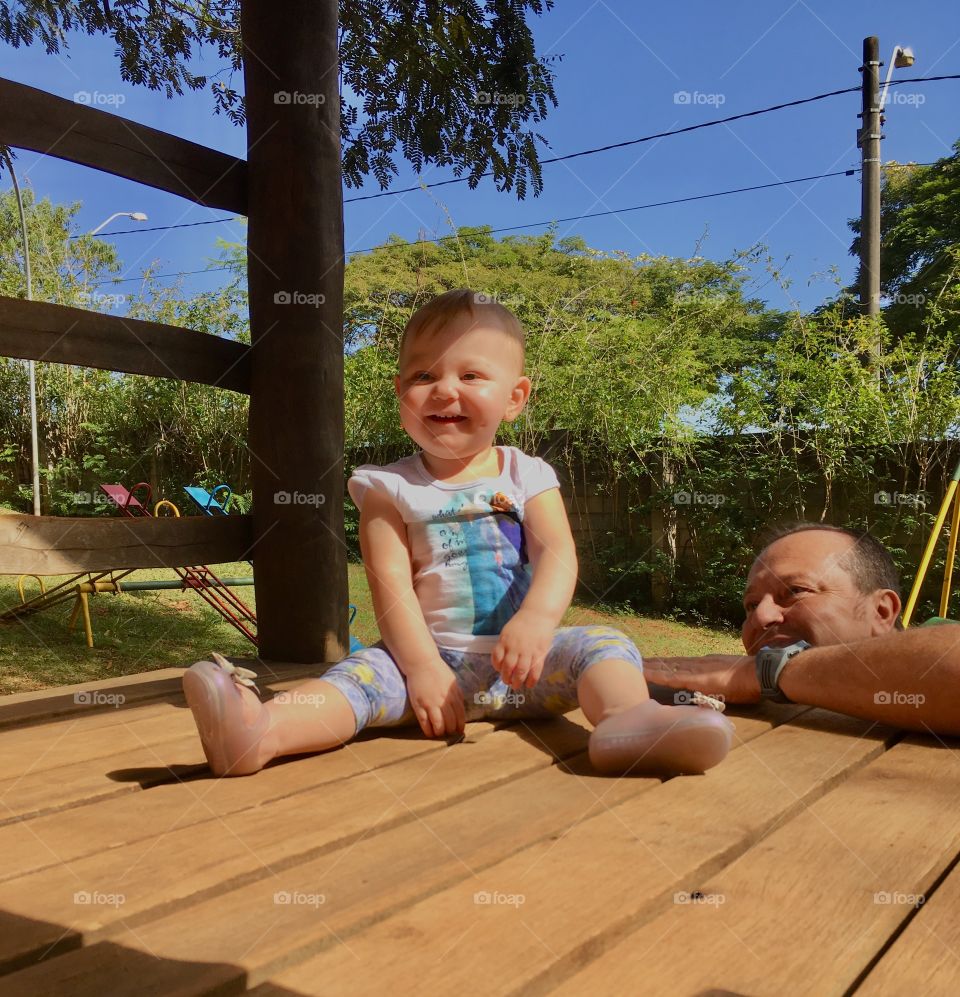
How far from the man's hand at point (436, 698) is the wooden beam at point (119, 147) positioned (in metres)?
1.50

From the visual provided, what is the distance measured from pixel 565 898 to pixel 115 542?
1650 mm

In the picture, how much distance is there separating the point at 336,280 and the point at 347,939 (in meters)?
2.06

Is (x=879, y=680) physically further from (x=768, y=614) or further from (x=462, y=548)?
(x=462, y=548)

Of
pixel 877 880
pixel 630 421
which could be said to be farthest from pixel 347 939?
pixel 630 421

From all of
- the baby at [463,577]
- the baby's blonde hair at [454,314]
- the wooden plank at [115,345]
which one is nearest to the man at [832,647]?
the baby at [463,577]

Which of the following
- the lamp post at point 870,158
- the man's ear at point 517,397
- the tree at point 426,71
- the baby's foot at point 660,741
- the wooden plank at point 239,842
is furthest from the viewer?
the lamp post at point 870,158

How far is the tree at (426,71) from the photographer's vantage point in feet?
13.4

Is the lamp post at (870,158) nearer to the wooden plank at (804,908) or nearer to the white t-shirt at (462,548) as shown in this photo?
the white t-shirt at (462,548)

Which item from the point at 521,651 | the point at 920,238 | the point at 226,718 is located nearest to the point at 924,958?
the point at 521,651

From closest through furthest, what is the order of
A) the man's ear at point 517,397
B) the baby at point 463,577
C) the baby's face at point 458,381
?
1. the baby at point 463,577
2. the baby's face at point 458,381
3. the man's ear at point 517,397

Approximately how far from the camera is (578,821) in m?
1.10

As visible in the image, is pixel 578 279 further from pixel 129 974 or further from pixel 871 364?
pixel 129 974

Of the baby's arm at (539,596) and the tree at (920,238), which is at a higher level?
the tree at (920,238)

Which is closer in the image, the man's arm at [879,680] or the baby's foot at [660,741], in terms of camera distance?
the baby's foot at [660,741]
